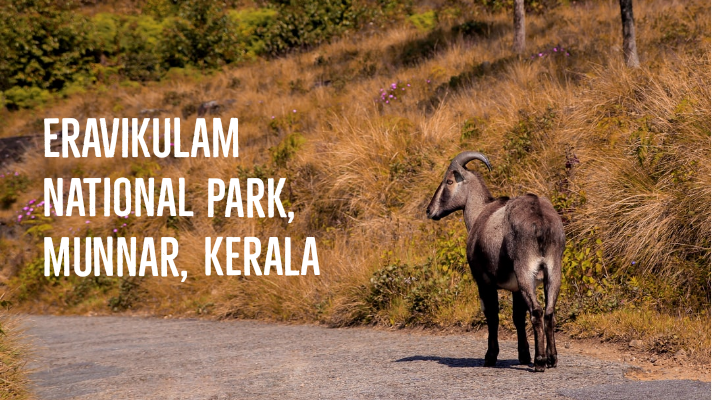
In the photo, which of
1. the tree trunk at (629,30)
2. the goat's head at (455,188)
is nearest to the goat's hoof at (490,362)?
the goat's head at (455,188)

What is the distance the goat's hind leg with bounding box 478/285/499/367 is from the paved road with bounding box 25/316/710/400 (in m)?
0.12

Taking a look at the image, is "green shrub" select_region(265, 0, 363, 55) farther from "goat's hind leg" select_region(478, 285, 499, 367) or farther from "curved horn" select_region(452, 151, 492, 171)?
"goat's hind leg" select_region(478, 285, 499, 367)

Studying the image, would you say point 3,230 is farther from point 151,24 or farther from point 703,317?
point 703,317

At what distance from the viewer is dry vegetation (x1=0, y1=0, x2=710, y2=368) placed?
9609 millimetres

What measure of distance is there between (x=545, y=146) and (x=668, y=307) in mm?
4075

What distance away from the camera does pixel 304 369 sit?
8422 mm

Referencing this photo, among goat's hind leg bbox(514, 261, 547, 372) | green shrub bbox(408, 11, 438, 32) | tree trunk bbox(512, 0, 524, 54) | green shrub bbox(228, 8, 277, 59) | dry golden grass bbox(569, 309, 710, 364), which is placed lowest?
dry golden grass bbox(569, 309, 710, 364)

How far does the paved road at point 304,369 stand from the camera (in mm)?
6836

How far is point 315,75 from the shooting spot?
961 inches

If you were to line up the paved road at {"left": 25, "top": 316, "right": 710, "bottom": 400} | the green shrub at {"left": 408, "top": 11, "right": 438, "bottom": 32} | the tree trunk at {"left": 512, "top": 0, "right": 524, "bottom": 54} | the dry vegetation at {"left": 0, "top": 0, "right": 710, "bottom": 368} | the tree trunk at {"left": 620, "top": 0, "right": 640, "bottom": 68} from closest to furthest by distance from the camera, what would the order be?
the paved road at {"left": 25, "top": 316, "right": 710, "bottom": 400} < the dry vegetation at {"left": 0, "top": 0, "right": 710, "bottom": 368} < the tree trunk at {"left": 620, "top": 0, "right": 640, "bottom": 68} < the tree trunk at {"left": 512, "top": 0, "right": 524, "bottom": 54} < the green shrub at {"left": 408, "top": 11, "right": 438, "bottom": 32}

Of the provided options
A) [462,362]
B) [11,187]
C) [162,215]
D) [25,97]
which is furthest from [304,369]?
[25,97]

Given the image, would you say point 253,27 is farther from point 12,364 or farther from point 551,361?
point 551,361

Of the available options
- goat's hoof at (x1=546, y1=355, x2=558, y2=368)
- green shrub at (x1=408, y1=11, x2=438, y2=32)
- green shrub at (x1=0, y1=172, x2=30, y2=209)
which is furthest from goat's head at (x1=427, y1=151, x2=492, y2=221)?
green shrub at (x1=408, y1=11, x2=438, y2=32)

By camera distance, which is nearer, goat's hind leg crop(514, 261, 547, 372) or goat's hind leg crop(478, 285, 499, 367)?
goat's hind leg crop(514, 261, 547, 372)
